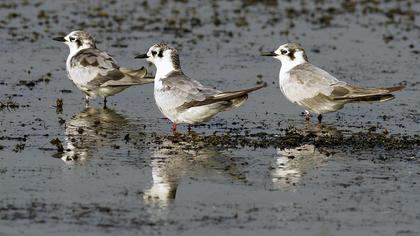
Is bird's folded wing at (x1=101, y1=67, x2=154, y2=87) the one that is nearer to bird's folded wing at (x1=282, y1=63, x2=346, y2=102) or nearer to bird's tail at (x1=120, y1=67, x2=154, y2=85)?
bird's tail at (x1=120, y1=67, x2=154, y2=85)

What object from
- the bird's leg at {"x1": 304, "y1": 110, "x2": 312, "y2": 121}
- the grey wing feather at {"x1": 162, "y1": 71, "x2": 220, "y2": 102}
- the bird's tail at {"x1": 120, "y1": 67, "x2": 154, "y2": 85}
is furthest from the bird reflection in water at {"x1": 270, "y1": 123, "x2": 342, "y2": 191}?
the bird's tail at {"x1": 120, "y1": 67, "x2": 154, "y2": 85}

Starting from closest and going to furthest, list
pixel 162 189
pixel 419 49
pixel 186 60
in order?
pixel 162 189 < pixel 186 60 < pixel 419 49

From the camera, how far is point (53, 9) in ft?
91.7

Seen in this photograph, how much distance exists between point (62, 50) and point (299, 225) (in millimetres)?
13003

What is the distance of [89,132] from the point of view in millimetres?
14898

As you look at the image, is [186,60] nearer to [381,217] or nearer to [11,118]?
[11,118]

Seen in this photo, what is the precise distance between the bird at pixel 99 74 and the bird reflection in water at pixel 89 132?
1.22 feet

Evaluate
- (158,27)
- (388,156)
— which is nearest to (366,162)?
(388,156)

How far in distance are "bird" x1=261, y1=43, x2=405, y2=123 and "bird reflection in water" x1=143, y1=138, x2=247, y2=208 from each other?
2.65 m

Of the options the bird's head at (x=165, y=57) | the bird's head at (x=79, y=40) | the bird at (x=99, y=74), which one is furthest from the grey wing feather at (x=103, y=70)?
the bird's head at (x=165, y=57)

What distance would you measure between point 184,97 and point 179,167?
2241mm

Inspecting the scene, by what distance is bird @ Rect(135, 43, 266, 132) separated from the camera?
14.4 m

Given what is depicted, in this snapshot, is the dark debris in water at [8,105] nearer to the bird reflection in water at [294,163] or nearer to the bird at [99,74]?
the bird at [99,74]

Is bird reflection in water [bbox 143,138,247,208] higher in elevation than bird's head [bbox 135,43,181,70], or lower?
lower
